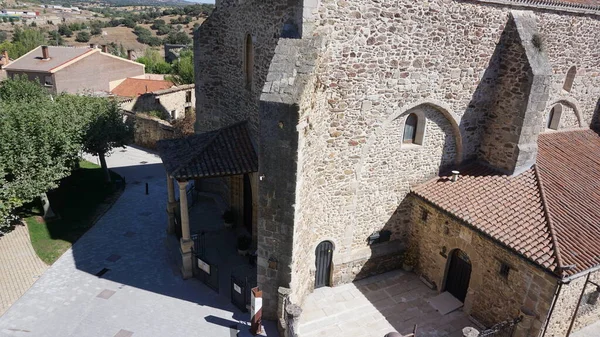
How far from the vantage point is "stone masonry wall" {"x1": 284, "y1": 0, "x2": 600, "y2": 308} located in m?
10.2

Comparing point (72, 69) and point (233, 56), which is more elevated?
point (233, 56)

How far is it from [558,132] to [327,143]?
967 centimetres

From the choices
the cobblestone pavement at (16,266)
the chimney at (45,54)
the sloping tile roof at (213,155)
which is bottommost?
the cobblestone pavement at (16,266)

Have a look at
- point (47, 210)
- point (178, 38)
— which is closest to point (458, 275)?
point (47, 210)

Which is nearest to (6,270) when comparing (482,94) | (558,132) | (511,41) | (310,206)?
(310,206)

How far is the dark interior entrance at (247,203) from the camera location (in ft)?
49.1

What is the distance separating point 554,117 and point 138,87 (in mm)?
35273

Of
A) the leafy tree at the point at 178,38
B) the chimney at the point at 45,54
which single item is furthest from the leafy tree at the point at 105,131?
the leafy tree at the point at 178,38

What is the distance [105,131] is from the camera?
20375mm

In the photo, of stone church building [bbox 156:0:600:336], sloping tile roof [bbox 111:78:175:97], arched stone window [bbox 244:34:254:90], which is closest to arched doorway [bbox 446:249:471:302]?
stone church building [bbox 156:0:600:336]

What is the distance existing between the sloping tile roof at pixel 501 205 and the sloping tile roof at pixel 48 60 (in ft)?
131

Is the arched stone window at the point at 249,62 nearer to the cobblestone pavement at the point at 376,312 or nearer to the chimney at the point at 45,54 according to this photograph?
the cobblestone pavement at the point at 376,312

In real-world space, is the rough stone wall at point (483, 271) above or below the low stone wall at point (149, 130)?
above

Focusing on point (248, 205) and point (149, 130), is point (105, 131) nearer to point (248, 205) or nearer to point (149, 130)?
point (149, 130)
